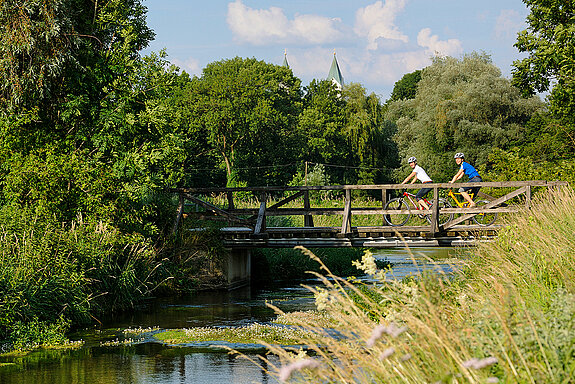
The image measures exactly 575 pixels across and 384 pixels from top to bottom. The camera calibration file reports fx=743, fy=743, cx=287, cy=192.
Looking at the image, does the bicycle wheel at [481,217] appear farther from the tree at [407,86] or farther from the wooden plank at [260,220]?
the tree at [407,86]

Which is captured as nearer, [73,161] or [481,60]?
[73,161]

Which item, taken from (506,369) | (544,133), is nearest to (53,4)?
(506,369)

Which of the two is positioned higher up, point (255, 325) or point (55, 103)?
point (55, 103)

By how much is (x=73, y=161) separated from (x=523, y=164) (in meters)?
19.6

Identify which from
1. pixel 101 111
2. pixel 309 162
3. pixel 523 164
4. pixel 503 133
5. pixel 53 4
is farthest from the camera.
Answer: pixel 309 162

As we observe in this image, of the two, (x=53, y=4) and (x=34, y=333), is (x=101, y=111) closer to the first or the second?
(x=53, y=4)

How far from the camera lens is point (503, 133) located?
47781mm

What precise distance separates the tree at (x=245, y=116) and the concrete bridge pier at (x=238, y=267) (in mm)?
34317

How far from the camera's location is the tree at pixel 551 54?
25.2m

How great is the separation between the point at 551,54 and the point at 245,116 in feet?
118

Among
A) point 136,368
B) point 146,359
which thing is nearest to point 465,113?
point 146,359

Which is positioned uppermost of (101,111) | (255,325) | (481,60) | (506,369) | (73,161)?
(481,60)

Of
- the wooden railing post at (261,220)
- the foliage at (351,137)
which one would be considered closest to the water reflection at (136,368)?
the wooden railing post at (261,220)

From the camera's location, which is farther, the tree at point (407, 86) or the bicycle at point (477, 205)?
the tree at point (407, 86)
